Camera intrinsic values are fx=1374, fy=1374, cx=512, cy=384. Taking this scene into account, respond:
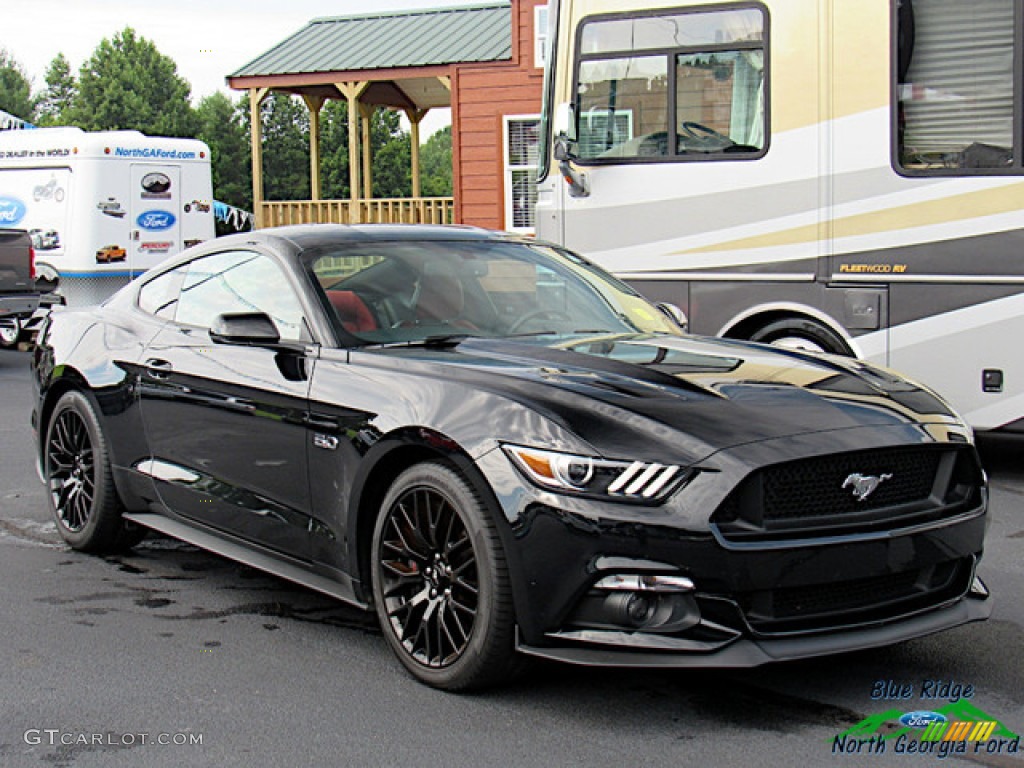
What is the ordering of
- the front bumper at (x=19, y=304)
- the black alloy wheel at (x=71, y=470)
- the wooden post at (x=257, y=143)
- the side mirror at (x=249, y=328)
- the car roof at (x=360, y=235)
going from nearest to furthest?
the side mirror at (x=249, y=328)
the car roof at (x=360, y=235)
the black alloy wheel at (x=71, y=470)
the front bumper at (x=19, y=304)
the wooden post at (x=257, y=143)

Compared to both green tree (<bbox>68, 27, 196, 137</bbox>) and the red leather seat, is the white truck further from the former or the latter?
green tree (<bbox>68, 27, 196, 137</bbox>)

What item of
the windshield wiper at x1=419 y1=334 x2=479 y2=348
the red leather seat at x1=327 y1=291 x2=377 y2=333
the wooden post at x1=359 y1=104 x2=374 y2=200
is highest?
the wooden post at x1=359 y1=104 x2=374 y2=200

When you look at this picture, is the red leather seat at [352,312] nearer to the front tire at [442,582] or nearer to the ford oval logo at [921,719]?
the front tire at [442,582]

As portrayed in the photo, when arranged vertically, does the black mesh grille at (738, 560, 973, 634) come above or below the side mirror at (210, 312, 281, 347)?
below

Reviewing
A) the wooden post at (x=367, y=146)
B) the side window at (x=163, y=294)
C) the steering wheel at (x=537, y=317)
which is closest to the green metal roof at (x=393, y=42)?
the wooden post at (x=367, y=146)

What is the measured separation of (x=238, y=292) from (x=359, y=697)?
6.68 feet

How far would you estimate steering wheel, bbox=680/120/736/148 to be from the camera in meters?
9.17

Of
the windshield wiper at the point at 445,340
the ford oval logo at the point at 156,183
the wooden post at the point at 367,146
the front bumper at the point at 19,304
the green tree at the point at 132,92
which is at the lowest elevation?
the front bumper at the point at 19,304

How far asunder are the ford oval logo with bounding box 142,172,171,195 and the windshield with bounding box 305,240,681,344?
636 inches

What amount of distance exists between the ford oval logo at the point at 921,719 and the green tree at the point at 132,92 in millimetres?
81767

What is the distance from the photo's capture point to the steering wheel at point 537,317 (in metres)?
5.29

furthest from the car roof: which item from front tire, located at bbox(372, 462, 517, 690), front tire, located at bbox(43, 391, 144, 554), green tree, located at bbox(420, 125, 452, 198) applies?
green tree, located at bbox(420, 125, 452, 198)

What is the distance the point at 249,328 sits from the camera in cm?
507

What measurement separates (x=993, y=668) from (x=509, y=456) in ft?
5.98
